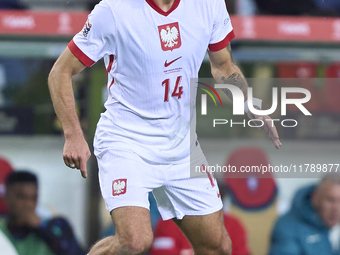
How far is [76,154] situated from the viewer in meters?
2.48

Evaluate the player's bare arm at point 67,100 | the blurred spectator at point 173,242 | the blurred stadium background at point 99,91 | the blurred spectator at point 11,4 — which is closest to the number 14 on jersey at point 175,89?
the player's bare arm at point 67,100

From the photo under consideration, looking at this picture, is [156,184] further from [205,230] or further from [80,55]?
[80,55]

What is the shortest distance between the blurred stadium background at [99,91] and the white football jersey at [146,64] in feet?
4.36

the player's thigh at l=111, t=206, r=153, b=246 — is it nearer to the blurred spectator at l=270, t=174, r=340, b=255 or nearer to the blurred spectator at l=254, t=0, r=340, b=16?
the blurred spectator at l=270, t=174, r=340, b=255

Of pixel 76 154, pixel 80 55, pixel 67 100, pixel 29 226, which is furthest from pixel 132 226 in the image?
pixel 29 226

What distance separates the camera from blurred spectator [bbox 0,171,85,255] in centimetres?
420

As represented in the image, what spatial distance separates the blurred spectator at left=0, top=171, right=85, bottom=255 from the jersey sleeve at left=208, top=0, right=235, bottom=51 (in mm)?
1885

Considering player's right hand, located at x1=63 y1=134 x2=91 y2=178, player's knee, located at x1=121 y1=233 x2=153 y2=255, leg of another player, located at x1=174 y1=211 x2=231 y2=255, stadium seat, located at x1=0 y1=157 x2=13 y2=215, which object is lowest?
stadium seat, located at x1=0 y1=157 x2=13 y2=215

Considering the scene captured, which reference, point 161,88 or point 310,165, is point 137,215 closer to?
point 161,88

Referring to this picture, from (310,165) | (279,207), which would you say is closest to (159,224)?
(279,207)

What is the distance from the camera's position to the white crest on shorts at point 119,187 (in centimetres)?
255

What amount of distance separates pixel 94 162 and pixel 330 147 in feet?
5.51

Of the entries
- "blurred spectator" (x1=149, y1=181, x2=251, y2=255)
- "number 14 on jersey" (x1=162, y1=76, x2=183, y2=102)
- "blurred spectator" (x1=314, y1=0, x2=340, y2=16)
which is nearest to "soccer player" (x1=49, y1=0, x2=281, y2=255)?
"number 14 on jersey" (x1=162, y1=76, x2=183, y2=102)

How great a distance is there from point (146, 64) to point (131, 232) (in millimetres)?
716
